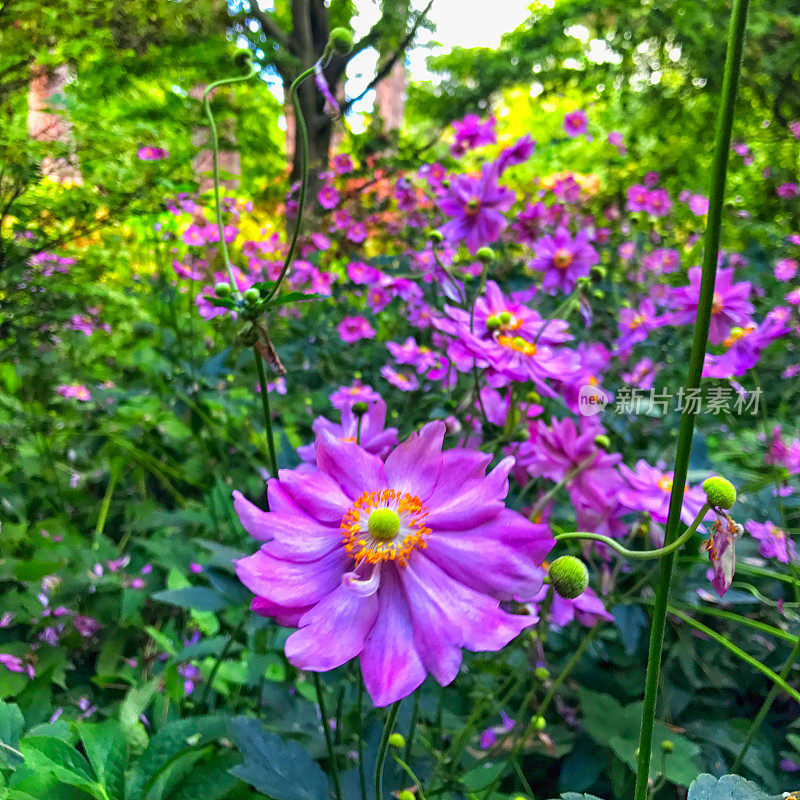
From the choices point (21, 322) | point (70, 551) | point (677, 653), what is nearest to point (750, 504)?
point (677, 653)

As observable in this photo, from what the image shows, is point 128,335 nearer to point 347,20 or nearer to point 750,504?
point 750,504

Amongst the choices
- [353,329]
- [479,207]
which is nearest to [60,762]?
[479,207]

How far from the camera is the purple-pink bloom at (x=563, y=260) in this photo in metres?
1.45

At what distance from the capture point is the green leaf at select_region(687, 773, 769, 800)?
1.56ft

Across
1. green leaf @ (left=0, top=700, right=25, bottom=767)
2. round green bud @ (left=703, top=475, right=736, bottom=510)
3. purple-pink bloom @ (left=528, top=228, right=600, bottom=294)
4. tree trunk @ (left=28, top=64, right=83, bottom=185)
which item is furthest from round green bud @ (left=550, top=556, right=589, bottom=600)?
tree trunk @ (left=28, top=64, right=83, bottom=185)

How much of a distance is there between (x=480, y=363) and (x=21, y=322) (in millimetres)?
1490

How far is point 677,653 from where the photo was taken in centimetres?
113

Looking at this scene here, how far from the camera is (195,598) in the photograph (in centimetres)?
99

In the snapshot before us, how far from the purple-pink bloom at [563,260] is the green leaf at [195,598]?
103 cm

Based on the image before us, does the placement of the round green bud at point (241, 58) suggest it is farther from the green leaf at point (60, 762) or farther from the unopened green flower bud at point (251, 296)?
the green leaf at point (60, 762)

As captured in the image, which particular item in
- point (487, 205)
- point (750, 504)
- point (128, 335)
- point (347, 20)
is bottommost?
point (750, 504)

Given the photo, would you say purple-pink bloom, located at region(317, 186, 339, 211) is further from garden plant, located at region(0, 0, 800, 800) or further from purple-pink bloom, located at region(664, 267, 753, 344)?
purple-pink bloom, located at region(664, 267, 753, 344)

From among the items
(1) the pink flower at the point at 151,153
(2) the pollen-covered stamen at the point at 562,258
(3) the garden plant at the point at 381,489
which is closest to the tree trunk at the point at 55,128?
(3) the garden plant at the point at 381,489
